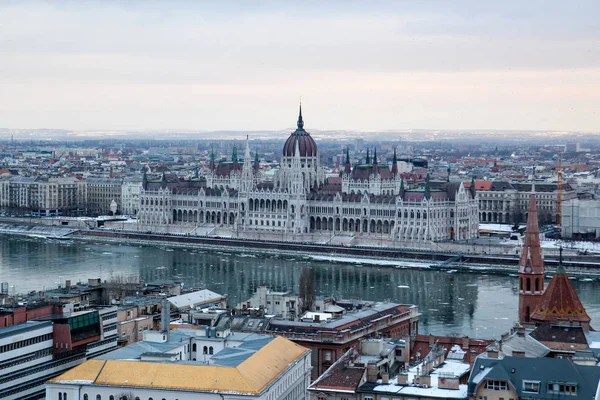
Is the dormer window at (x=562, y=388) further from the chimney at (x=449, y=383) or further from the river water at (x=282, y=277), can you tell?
the river water at (x=282, y=277)

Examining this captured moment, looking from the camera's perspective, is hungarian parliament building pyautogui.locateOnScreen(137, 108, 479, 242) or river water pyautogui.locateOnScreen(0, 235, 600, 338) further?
hungarian parliament building pyautogui.locateOnScreen(137, 108, 479, 242)

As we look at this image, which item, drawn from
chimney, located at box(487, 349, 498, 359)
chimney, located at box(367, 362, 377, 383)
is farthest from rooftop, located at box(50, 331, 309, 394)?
chimney, located at box(487, 349, 498, 359)

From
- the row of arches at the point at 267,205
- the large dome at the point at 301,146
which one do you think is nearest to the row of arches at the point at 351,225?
the row of arches at the point at 267,205

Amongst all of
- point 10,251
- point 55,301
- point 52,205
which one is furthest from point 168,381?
point 52,205

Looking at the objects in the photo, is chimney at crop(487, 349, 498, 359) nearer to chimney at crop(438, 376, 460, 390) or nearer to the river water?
chimney at crop(438, 376, 460, 390)

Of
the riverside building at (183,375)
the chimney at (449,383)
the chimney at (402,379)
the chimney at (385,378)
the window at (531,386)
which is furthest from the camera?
the chimney at (385,378)

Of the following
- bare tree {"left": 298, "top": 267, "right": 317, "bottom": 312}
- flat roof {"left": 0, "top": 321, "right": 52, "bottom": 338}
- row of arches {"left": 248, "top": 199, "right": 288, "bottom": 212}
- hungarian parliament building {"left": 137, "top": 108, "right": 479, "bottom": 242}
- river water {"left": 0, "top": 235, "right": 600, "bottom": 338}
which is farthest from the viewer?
row of arches {"left": 248, "top": 199, "right": 288, "bottom": 212}

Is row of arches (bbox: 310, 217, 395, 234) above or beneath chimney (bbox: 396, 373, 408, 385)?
beneath

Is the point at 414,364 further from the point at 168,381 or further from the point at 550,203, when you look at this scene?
the point at 550,203

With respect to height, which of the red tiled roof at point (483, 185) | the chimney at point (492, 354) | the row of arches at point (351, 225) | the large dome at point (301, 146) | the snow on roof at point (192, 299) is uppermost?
the large dome at point (301, 146)
